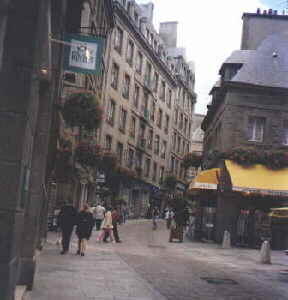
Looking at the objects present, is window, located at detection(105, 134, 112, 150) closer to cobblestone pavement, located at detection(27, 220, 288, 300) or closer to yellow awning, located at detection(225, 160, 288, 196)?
yellow awning, located at detection(225, 160, 288, 196)

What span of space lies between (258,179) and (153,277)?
14262 millimetres

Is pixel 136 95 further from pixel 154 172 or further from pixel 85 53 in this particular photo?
pixel 85 53

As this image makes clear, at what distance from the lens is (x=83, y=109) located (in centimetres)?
2028

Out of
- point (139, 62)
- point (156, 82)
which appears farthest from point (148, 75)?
point (156, 82)

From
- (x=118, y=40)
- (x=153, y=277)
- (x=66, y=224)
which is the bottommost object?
(x=153, y=277)

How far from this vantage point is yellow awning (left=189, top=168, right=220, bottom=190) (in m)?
27.4

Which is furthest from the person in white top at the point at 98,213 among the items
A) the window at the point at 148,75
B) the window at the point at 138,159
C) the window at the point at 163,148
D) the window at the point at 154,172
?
the window at the point at 163,148

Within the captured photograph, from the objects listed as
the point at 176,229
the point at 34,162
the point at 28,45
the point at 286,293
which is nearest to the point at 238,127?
the point at 176,229

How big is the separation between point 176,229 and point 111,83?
63.7 feet

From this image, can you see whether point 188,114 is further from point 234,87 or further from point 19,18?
point 19,18

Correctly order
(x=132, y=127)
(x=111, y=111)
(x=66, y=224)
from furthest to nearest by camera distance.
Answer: (x=132, y=127), (x=111, y=111), (x=66, y=224)

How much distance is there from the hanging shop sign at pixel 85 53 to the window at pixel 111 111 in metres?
32.9

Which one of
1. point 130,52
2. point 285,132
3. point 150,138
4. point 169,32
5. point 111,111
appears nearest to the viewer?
point 285,132

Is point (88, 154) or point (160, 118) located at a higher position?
point (160, 118)
